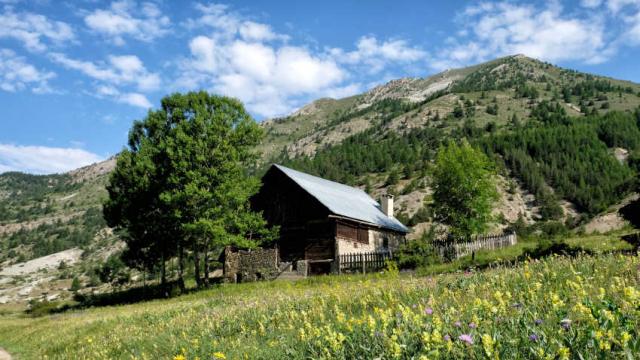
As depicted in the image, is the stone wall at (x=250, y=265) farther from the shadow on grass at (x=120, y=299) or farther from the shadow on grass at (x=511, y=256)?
the shadow on grass at (x=511, y=256)

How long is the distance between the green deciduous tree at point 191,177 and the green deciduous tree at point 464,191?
1654 centimetres

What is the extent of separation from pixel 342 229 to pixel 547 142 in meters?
78.8

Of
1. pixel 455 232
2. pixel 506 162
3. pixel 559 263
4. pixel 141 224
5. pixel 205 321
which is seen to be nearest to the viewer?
pixel 559 263

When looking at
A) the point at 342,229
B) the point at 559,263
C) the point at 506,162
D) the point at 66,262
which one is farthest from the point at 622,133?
the point at 66,262

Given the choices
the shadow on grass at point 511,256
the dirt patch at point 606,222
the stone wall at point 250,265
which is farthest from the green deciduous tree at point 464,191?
the dirt patch at point 606,222

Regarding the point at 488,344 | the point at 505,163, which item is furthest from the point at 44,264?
the point at 488,344

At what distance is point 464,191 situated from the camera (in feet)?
141

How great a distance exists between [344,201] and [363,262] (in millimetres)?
11493

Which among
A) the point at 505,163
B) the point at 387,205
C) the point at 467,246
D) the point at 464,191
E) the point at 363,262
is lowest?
the point at 363,262

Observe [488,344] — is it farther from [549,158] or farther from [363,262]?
[549,158]

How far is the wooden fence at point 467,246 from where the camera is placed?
1273 inches

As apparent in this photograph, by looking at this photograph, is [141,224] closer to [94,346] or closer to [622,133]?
[94,346]

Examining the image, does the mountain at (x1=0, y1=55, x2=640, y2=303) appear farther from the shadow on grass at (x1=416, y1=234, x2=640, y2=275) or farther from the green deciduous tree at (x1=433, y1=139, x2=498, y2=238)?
the shadow on grass at (x1=416, y1=234, x2=640, y2=275)

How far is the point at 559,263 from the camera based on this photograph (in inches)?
369
